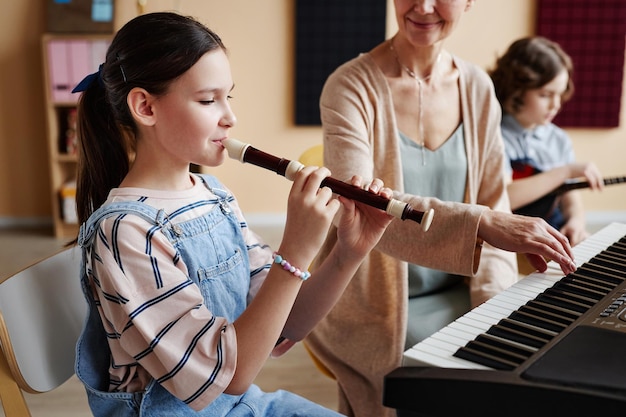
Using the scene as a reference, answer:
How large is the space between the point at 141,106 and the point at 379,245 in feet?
1.95

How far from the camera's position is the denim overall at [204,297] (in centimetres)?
108

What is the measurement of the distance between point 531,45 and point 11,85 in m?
3.24

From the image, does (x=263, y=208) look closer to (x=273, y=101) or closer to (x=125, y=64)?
(x=273, y=101)

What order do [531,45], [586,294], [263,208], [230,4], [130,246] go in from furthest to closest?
[263,208], [230,4], [531,45], [586,294], [130,246]

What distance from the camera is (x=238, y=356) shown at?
104 centimetres

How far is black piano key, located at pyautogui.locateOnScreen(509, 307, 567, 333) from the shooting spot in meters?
0.99

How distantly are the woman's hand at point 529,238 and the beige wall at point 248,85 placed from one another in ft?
10.3

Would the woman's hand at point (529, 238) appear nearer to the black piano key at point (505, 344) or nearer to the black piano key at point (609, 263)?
the black piano key at point (609, 263)

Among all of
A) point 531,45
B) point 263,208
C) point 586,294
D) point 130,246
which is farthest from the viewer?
point 263,208

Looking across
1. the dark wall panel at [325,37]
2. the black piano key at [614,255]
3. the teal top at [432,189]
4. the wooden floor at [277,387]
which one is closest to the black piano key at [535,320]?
the black piano key at [614,255]

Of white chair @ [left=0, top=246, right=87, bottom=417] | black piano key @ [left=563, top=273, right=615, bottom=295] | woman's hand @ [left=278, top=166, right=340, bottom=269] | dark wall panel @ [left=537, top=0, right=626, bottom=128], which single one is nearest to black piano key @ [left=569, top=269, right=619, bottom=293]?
black piano key @ [left=563, top=273, right=615, bottom=295]

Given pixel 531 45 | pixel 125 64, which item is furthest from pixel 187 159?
pixel 531 45

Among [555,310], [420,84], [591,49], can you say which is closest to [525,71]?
[420,84]

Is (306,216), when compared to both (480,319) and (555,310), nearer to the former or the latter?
(480,319)
